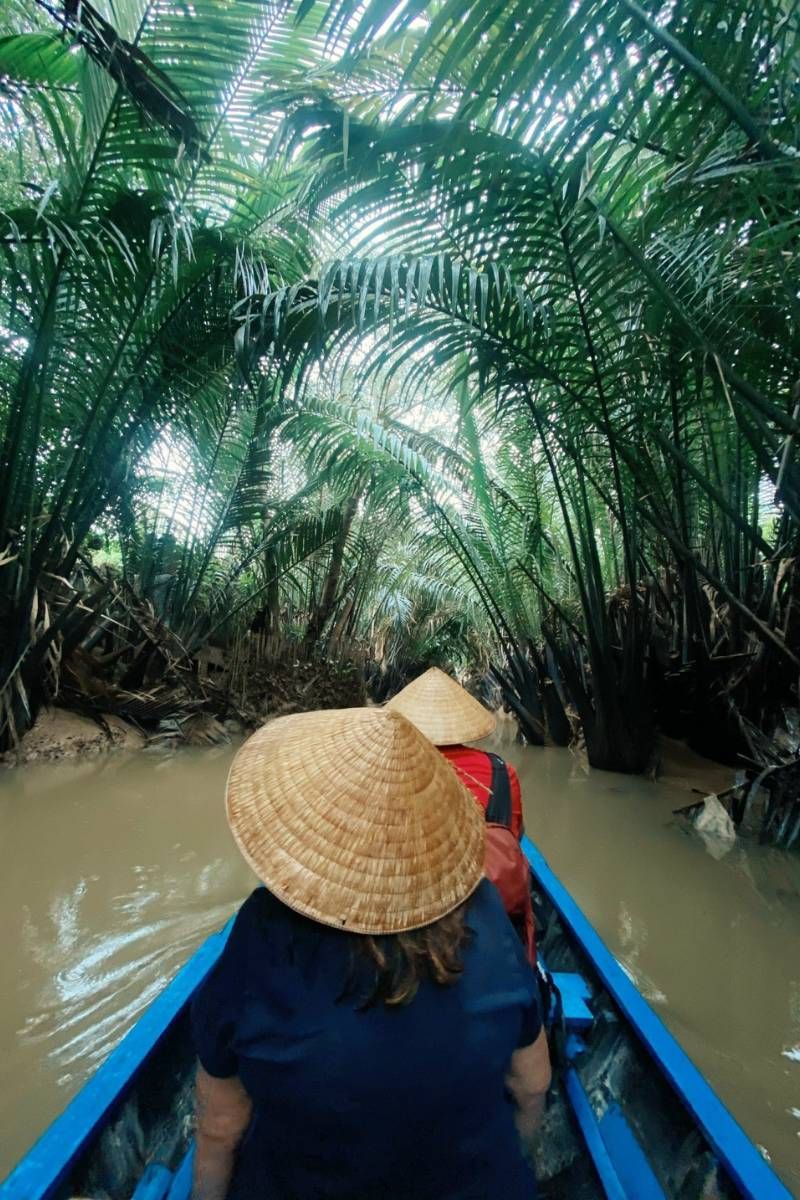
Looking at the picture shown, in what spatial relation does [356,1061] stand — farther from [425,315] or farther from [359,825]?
[425,315]

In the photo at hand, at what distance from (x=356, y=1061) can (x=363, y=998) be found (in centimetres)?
6

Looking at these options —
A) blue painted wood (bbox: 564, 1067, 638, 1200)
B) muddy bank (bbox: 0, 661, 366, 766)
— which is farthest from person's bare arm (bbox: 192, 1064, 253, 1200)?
muddy bank (bbox: 0, 661, 366, 766)

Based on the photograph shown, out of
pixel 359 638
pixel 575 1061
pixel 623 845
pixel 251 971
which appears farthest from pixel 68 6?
pixel 359 638

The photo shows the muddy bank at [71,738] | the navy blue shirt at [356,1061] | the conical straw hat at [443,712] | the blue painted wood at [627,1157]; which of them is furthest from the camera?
the muddy bank at [71,738]

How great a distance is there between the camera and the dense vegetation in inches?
68.9

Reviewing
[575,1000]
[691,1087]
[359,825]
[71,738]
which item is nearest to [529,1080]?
[359,825]

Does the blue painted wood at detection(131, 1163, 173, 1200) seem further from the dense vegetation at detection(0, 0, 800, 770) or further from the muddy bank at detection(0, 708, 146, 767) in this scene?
the muddy bank at detection(0, 708, 146, 767)

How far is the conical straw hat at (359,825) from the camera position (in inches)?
29.5

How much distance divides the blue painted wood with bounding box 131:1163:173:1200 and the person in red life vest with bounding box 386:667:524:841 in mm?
974

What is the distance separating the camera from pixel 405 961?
72 centimetres

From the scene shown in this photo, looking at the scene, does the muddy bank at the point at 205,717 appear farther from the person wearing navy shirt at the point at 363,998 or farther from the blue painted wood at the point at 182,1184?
the person wearing navy shirt at the point at 363,998

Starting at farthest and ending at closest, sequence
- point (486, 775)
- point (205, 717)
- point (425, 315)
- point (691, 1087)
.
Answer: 1. point (205, 717)
2. point (425, 315)
3. point (486, 775)
4. point (691, 1087)

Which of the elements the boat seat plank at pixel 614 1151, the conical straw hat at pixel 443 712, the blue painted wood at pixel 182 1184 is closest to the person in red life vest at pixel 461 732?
the conical straw hat at pixel 443 712

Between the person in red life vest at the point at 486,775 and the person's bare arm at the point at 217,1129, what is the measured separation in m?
0.58
